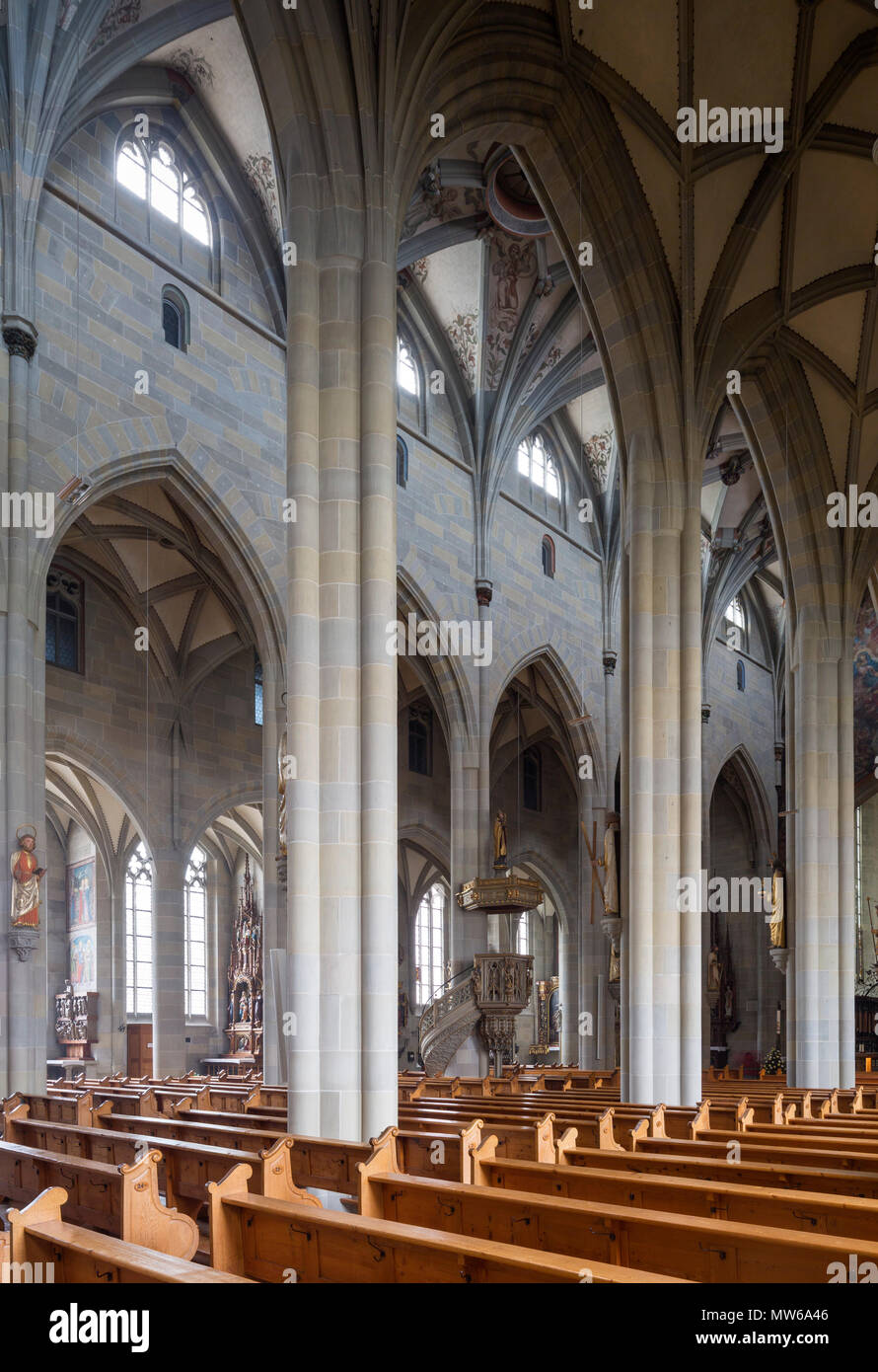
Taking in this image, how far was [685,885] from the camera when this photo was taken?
44.4 feet

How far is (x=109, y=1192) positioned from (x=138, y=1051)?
898 inches

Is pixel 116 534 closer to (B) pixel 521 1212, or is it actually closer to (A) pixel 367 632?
(A) pixel 367 632

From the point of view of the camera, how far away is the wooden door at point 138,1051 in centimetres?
2692

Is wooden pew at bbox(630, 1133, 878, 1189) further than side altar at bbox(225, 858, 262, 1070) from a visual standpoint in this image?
No

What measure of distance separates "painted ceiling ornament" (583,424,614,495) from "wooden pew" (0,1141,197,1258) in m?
22.7

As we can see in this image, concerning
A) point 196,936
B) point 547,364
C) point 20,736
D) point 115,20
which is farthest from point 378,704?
point 196,936

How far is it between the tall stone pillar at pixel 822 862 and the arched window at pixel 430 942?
15.3 metres

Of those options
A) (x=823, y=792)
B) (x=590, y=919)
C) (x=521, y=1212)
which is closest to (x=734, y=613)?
(x=590, y=919)

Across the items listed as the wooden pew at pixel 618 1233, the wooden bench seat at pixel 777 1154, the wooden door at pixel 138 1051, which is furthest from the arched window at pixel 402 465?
the wooden pew at pixel 618 1233

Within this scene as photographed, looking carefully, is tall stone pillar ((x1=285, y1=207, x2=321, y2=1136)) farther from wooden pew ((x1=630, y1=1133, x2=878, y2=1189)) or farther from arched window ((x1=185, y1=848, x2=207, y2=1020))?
arched window ((x1=185, y1=848, x2=207, y2=1020))

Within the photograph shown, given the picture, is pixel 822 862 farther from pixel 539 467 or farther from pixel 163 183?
pixel 163 183

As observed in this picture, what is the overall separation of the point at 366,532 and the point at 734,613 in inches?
1059

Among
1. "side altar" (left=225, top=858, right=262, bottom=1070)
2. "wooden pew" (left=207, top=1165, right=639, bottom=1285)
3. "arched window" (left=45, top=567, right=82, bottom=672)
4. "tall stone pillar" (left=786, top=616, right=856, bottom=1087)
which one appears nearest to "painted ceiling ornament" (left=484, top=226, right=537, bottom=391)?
"tall stone pillar" (left=786, top=616, right=856, bottom=1087)

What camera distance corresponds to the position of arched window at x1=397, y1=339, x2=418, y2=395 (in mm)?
22625
